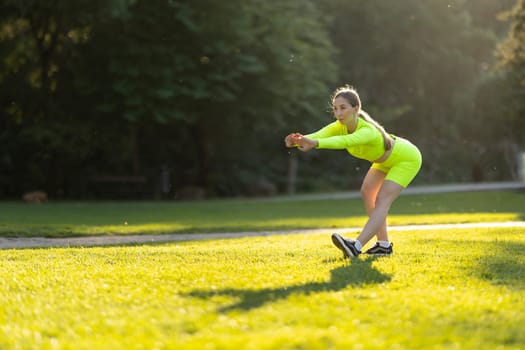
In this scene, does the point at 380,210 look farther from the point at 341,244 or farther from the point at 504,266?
the point at 504,266

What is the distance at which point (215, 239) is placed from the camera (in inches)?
475

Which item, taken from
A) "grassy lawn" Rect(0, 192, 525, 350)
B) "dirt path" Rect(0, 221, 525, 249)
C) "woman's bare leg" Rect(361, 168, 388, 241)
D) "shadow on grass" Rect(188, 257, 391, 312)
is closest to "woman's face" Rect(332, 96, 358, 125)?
"woman's bare leg" Rect(361, 168, 388, 241)

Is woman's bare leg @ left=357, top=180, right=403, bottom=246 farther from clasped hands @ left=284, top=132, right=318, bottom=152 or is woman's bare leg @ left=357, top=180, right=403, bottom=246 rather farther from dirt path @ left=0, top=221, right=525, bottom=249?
dirt path @ left=0, top=221, right=525, bottom=249

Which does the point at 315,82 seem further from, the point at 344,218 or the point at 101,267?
the point at 101,267

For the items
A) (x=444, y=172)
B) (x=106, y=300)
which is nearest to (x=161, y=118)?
(x=106, y=300)

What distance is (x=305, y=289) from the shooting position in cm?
584

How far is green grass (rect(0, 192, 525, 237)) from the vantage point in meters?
14.0

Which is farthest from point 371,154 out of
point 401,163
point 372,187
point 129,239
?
point 129,239

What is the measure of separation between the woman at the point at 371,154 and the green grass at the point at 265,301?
1.09 feet

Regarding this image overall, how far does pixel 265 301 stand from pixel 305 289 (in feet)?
1.85

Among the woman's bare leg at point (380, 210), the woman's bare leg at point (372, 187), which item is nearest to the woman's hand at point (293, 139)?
the woman's bare leg at point (380, 210)

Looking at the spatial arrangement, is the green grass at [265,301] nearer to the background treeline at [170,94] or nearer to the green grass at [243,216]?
the green grass at [243,216]

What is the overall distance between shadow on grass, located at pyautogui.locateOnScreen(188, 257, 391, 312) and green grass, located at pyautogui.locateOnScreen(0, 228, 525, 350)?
0.01m

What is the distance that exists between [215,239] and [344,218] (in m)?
5.44
